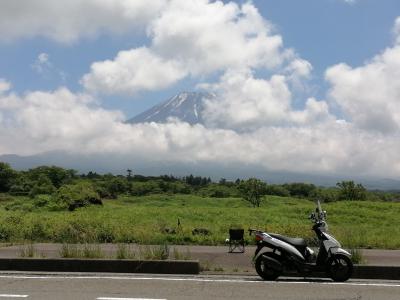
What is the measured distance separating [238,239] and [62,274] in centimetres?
492

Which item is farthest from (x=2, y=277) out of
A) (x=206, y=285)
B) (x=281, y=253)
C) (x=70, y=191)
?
(x=70, y=191)

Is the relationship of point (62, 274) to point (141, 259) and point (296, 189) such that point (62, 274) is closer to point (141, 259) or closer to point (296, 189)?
point (141, 259)

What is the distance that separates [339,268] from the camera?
962 centimetres

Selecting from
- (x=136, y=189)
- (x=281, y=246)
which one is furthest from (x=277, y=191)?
(x=281, y=246)

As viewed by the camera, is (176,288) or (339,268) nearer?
(176,288)

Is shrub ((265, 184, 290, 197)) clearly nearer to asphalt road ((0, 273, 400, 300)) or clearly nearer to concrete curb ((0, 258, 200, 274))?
concrete curb ((0, 258, 200, 274))

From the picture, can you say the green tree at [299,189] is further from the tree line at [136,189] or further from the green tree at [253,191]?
the green tree at [253,191]

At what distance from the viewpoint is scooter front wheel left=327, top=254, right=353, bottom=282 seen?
9.60 meters

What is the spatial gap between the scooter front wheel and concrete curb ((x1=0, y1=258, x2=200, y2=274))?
2583 millimetres

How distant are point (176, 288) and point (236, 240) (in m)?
5.16

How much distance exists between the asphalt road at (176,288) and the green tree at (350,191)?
48.0 meters

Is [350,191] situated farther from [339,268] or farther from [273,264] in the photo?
[273,264]

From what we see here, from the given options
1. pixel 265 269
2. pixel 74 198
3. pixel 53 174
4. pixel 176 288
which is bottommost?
pixel 176 288

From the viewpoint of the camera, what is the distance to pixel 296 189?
9331 centimetres
